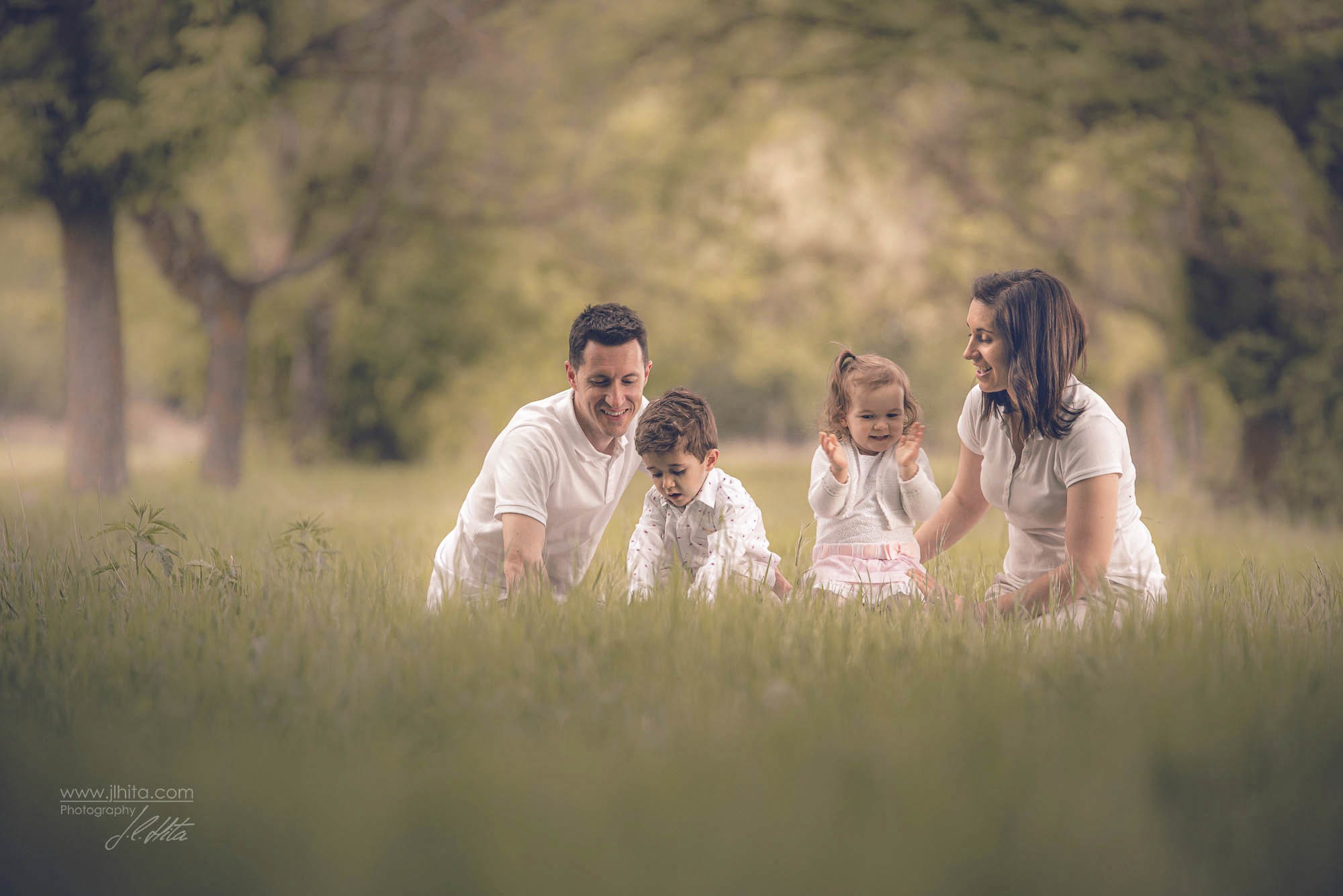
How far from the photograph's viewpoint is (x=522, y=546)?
15.0 feet

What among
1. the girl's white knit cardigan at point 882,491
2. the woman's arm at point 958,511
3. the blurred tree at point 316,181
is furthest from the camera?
the blurred tree at point 316,181

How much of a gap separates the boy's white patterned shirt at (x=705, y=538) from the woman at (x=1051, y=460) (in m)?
0.98

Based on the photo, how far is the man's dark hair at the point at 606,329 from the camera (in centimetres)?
461

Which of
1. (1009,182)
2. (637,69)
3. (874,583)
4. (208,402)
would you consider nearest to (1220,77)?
(1009,182)

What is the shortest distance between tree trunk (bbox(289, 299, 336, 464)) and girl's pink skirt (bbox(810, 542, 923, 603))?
16458 millimetres

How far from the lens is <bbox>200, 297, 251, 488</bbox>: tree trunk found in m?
14.5

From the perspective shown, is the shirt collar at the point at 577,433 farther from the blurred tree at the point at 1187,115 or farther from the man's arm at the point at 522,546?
the blurred tree at the point at 1187,115

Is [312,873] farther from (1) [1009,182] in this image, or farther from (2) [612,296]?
(2) [612,296]

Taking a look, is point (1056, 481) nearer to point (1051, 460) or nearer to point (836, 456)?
point (1051, 460)

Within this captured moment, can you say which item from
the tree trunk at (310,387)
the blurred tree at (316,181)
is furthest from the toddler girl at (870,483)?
the tree trunk at (310,387)

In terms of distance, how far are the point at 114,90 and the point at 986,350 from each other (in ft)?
28.0

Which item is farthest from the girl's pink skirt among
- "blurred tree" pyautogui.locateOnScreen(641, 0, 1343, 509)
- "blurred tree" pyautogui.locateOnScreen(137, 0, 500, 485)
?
"blurred tree" pyautogui.locateOnScreen(137, 0, 500, 485)

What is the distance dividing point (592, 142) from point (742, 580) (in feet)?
42.6
